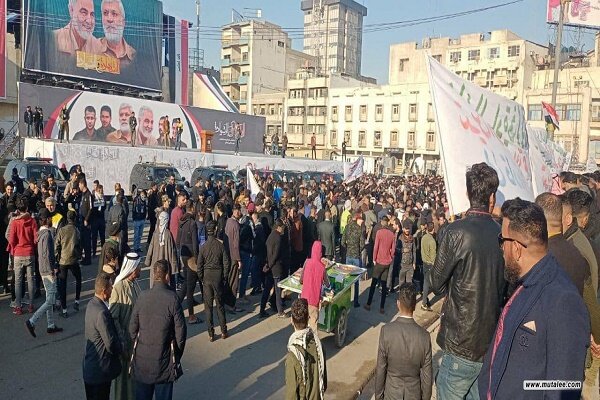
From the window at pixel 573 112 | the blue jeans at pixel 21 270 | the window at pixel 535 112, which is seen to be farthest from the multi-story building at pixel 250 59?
the blue jeans at pixel 21 270

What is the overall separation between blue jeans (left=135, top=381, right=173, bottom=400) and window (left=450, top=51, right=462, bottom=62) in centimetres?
7050

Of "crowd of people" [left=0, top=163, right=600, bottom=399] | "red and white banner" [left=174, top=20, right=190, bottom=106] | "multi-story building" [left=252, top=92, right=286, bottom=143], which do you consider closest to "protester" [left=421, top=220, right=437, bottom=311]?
"crowd of people" [left=0, top=163, right=600, bottom=399]

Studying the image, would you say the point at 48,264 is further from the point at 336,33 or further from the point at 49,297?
the point at 336,33

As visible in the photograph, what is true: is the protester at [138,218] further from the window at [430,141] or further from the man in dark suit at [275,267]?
the window at [430,141]

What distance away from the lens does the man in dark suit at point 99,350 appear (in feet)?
14.6

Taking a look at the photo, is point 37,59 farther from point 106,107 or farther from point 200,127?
point 200,127

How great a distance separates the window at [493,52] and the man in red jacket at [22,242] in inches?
2589

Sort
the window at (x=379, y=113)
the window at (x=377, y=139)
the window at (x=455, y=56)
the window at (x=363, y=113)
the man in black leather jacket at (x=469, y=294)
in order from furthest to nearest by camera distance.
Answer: the window at (x=455, y=56)
the window at (x=363, y=113)
the window at (x=377, y=139)
the window at (x=379, y=113)
the man in black leather jacket at (x=469, y=294)

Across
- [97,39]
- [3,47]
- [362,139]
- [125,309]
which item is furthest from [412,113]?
[125,309]

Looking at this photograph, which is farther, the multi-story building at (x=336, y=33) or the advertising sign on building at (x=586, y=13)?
→ the multi-story building at (x=336, y=33)

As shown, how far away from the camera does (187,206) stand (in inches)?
389

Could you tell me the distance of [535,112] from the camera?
53.3 m

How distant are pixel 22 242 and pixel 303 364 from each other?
18.4ft

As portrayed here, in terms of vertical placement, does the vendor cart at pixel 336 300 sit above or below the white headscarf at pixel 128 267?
below
